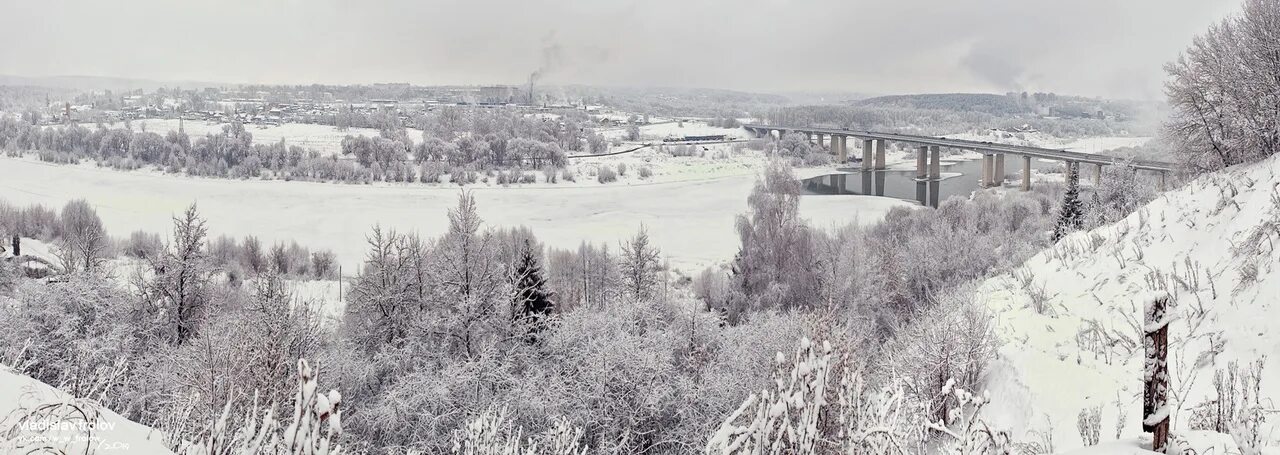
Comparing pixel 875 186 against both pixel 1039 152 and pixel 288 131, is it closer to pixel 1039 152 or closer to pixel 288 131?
pixel 1039 152

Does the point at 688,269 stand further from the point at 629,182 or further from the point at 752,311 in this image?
the point at 629,182

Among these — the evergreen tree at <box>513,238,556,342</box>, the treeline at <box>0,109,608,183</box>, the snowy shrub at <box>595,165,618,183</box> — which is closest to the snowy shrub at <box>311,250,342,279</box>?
the evergreen tree at <box>513,238,556,342</box>

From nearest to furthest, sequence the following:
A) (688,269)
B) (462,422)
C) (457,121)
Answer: (462,422), (688,269), (457,121)

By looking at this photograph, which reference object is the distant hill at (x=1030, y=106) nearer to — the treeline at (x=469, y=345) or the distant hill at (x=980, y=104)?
the distant hill at (x=980, y=104)

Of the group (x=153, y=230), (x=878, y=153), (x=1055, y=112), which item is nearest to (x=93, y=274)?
(x=153, y=230)

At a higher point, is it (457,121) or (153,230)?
(457,121)

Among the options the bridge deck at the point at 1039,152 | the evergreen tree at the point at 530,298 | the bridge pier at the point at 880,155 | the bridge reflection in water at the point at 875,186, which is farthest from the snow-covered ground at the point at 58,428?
the bridge pier at the point at 880,155

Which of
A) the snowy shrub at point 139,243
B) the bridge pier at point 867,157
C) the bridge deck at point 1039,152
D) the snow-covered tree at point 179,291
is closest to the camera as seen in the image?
the snow-covered tree at point 179,291
